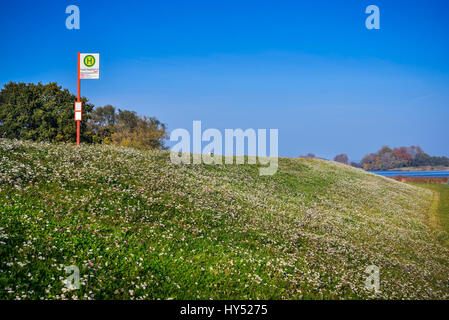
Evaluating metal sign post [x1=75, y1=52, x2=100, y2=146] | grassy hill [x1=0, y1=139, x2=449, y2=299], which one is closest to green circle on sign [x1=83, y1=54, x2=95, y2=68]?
metal sign post [x1=75, y1=52, x2=100, y2=146]

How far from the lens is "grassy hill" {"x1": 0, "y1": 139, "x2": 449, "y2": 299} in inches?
372

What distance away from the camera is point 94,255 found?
1023cm

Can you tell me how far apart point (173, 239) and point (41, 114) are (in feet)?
146

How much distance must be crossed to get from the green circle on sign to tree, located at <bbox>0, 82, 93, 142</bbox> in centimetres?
2344

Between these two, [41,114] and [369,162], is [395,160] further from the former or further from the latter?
[41,114]

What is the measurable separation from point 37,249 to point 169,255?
15.2 ft

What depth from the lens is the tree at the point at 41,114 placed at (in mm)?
45156

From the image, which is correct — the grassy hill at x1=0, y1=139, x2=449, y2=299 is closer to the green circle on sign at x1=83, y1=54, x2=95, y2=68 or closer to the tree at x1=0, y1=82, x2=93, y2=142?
the green circle on sign at x1=83, y1=54, x2=95, y2=68

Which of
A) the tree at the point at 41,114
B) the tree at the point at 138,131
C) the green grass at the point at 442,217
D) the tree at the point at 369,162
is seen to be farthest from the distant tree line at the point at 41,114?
the tree at the point at 369,162

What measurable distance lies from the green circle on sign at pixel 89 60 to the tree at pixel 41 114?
76.9 ft

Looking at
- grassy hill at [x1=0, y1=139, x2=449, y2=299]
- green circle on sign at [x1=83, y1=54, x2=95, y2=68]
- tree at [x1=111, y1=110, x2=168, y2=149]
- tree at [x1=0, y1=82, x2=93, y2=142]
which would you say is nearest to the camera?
grassy hill at [x1=0, y1=139, x2=449, y2=299]

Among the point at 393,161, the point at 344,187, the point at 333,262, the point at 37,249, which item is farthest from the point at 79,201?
the point at 393,161

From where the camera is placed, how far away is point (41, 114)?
45.8 m

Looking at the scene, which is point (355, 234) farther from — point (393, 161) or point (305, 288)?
point (393, 161)
